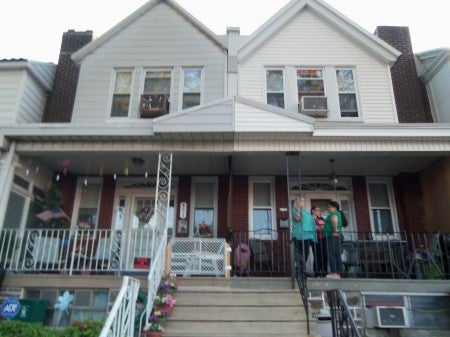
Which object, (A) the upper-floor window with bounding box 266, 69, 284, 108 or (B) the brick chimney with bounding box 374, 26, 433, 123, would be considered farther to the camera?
(B) the brick chimney with bounding box 374, 26, 433, 123

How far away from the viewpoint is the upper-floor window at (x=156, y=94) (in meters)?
10.0

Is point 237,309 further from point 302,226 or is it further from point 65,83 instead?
point 65,83

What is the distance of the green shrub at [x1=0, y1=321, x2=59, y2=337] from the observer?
545 centimetres

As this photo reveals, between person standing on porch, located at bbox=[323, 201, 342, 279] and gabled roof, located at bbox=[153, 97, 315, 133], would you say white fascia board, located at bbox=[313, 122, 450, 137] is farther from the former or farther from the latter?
person standing on porch, located at bbox=[323, 201, 342, 279]

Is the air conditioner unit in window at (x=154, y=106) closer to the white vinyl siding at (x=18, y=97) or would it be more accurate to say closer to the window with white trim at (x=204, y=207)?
the window with white trim at (x=204, y=207)

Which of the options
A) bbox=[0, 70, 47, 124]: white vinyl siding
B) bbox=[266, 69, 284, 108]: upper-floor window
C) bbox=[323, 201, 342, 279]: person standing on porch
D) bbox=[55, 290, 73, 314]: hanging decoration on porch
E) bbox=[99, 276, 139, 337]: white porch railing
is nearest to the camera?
bbox=[99, 276, 139, 337]: white porch railing

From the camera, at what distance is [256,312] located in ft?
20.2

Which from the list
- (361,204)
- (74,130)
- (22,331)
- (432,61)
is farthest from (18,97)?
(432,61)

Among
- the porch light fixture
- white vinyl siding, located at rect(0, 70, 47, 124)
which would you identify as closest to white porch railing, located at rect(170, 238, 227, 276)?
the porch light fixture

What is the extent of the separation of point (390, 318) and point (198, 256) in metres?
3.63

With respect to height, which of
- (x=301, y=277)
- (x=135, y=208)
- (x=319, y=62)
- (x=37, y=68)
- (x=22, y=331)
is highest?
(x=319, y=62)

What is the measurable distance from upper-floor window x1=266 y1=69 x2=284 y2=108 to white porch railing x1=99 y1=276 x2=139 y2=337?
6798 mm

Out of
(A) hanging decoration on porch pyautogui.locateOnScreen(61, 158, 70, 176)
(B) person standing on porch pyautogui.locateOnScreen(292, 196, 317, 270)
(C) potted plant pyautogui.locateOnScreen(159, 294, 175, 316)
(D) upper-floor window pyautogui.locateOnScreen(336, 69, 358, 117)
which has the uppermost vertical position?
(D) upper-floor window pyautogui.locateOnScreen(336, 69, 358, 117)

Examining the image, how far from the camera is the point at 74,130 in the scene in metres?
8.36
